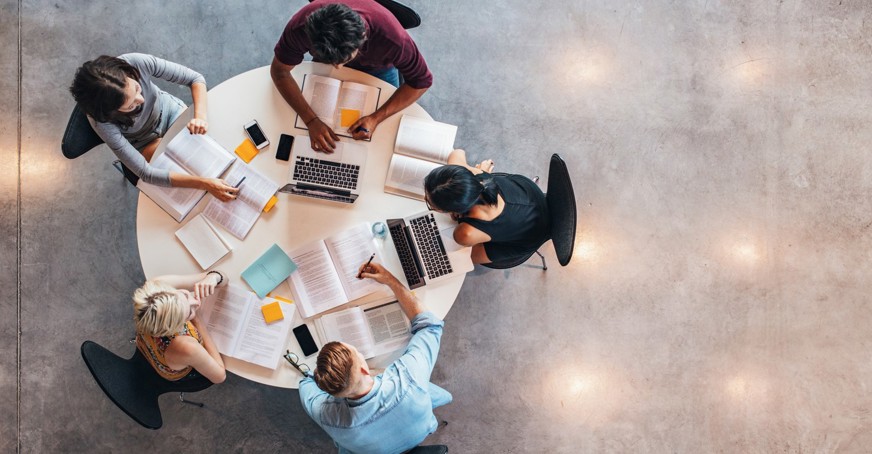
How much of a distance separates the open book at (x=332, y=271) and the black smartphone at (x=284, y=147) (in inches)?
16.1

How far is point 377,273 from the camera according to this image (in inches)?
91.9

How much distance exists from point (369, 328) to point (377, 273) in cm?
24

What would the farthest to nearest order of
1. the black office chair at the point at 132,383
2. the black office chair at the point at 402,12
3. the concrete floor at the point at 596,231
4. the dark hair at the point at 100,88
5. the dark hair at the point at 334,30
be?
the concrete floor at the point at 596,231 < the black office chair at the point at 402,12 < the black office chair at the point at 132,383 < the dark hair at the point at 100,88 < the dark hair at the point at 334,30

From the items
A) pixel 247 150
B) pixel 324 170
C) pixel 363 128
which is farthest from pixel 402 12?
pixel 247 150

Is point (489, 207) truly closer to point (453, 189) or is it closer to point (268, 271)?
point (453, 189)

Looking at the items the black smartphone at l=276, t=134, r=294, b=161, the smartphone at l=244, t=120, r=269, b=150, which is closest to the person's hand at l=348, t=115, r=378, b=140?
the black smartphone at l=276, t=134, r=294, b=161

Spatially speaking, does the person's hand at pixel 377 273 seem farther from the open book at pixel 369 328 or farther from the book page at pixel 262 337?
the book page at pixel 262 337

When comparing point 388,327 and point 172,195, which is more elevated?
point 172,195

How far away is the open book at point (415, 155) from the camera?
2.39m

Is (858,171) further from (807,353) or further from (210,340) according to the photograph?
(210,340)

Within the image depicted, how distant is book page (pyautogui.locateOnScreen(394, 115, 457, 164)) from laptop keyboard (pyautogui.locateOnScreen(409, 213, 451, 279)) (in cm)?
31

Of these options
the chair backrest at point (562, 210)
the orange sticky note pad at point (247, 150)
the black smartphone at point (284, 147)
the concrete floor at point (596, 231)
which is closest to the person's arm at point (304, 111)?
the black smartphone at point (284, 147)

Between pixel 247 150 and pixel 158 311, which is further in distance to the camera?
pixel 247 150

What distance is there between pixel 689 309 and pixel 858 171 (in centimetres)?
140
